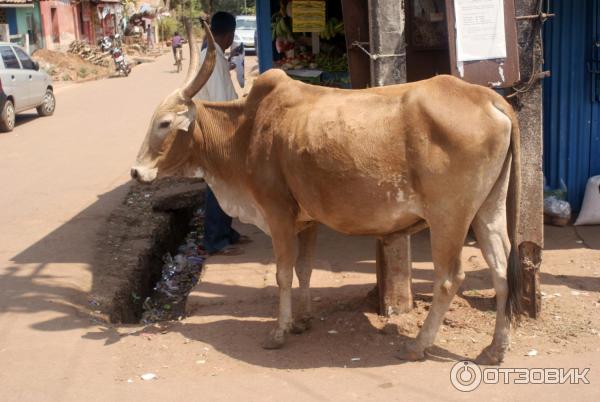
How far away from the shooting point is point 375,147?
4.46m

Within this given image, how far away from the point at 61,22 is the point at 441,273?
110 ft

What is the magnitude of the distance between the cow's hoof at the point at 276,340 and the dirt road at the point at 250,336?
6 cm

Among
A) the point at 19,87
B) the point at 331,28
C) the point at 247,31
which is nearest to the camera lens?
the point at 331,28

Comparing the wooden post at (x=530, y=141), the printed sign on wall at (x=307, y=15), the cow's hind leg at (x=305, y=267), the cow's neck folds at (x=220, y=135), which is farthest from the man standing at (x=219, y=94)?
the wooden post at (x=530, y=141)

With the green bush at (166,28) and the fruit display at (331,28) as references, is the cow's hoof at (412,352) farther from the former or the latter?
the green bush at (166,28)

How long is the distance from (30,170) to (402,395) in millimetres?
9410

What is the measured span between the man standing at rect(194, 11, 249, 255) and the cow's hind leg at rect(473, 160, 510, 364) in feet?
10.3

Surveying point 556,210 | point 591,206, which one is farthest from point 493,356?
point 591,206

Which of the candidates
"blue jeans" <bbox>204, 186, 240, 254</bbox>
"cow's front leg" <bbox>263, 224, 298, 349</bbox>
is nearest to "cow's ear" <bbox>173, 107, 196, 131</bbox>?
"cow's front leg" <bbox>263, 224, 298, 349</bbox>

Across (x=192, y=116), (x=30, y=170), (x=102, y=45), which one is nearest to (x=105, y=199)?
(x=30, y=170)

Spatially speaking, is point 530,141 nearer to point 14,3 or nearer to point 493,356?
point 493,356

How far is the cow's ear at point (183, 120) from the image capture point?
5.19 meters

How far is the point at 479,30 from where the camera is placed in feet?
16.1

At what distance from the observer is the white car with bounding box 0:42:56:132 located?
16438mm
